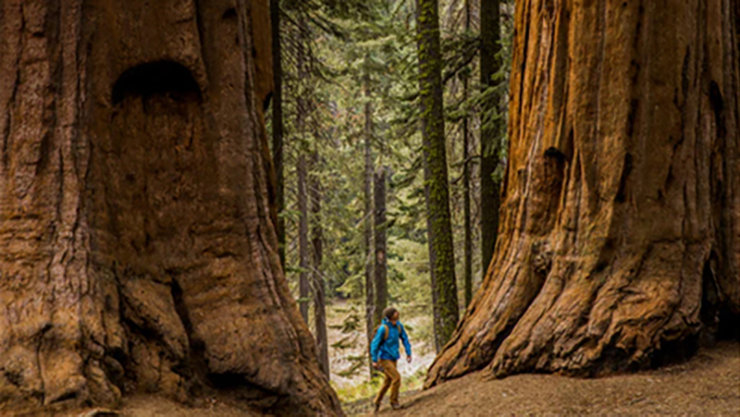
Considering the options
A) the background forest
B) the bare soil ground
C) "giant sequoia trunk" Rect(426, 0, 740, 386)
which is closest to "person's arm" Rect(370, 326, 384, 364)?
the bare soil ground

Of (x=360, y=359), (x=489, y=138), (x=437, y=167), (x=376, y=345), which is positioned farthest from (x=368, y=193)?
(x=376, y=345)

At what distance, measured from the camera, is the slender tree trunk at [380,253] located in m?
22.3

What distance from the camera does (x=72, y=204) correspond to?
469 centimetres

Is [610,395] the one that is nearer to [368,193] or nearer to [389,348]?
[389,348]

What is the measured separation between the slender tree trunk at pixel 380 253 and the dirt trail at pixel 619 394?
13923mm

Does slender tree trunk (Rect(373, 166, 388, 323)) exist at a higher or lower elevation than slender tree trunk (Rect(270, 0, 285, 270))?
lower

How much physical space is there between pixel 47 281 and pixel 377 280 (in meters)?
18.4

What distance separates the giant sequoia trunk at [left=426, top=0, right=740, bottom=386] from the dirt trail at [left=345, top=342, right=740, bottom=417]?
0.84 ft

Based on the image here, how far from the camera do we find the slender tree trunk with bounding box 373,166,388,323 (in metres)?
22.3

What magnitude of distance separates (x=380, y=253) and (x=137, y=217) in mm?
17894

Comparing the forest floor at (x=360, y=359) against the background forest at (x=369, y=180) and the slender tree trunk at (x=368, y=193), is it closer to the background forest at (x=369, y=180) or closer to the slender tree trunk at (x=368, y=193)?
the background forest at (x=369, y=180)

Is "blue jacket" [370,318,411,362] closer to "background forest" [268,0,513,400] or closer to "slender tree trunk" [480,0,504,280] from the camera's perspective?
"slender tree trunk" [480,0,504,280]

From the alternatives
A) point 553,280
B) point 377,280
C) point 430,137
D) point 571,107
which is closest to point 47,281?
point 553,280

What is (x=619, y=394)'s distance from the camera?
251 inches
